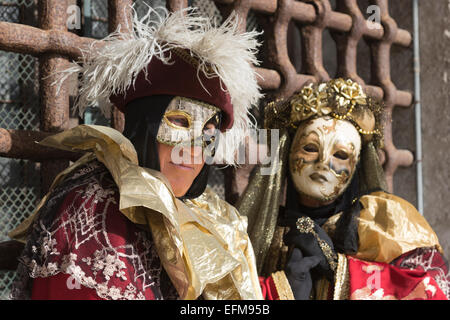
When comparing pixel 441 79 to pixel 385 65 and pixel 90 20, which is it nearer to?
pixel 385 65

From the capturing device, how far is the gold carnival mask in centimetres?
167

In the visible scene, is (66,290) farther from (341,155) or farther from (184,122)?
(341,155)

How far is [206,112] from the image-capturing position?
1.73 meters

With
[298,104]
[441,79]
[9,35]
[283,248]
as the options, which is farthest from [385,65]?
[9,35]

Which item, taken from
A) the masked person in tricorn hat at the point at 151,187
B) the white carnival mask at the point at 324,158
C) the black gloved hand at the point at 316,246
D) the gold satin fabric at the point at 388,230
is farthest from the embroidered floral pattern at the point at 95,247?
the gold satin fabric at the point at 388,230

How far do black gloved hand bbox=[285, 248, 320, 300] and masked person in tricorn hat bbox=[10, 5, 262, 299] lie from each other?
227mm

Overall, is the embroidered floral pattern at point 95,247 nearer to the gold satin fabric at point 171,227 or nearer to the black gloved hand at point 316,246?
the gold satin fabric at point 171,227

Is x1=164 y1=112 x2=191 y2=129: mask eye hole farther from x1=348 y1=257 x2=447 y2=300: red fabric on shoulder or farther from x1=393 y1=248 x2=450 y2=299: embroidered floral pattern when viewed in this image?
x1=393 y1=248 x2=450 y2=299: embroidered floral pattern

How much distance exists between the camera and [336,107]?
7.29 ft

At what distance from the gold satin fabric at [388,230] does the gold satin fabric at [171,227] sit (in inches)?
22.0

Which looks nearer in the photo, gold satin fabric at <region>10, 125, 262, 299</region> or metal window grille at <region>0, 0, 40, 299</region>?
gold satin fabric at <region>10, 125, 262, 299</region>

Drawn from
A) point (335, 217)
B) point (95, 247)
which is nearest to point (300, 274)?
point (335, 217)

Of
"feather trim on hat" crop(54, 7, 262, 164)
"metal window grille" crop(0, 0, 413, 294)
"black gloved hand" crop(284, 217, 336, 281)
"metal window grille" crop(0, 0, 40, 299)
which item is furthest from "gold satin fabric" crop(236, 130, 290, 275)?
"metal window grille" crop(0, 0, 40, 299)
